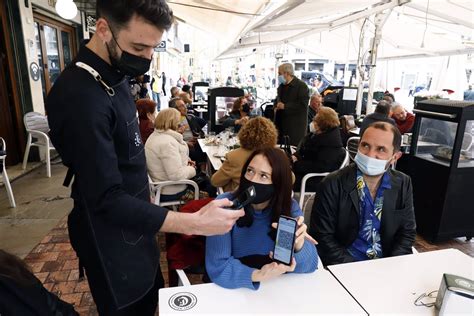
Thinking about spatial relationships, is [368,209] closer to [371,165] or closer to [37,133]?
[371,165]

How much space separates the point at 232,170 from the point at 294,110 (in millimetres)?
2640

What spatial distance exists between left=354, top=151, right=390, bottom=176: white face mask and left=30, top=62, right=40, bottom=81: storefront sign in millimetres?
5382

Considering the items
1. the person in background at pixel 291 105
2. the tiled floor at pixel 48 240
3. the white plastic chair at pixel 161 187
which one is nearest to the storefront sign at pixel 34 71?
the tiled floor at pixel 48 240

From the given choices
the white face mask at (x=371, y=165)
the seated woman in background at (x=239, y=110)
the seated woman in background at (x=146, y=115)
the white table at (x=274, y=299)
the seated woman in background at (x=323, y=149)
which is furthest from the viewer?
the seated woman in background at (x=239, y=110)

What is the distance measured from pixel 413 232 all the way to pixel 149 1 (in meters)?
1.85

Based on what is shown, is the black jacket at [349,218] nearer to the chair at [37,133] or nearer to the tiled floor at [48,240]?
the tiled floor at [48,240]

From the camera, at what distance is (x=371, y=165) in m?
1.88

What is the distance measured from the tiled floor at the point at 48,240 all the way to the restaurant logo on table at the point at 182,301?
132 centimetres

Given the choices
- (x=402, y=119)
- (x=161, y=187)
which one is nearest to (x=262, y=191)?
(x=161, y=187)

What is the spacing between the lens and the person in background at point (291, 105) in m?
5.01

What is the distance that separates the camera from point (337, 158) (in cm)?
340

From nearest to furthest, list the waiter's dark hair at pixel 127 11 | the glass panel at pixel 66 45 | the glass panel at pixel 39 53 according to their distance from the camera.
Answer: the waiter's dark hair at pixel 127 11
the glass panel at pixel 39 53
the glass panel at pixel 66 45

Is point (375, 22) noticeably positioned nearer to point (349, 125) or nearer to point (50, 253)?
point (349, 125)

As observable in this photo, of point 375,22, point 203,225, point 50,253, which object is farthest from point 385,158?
point 375,22
